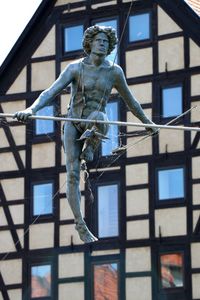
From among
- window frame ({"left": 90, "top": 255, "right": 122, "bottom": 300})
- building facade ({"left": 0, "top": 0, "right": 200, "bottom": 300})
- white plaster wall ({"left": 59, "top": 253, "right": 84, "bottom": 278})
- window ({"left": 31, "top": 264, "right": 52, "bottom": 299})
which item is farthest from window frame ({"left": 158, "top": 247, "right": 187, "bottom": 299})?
window ({"left": 31, "top": 264, "right": 52, "bottom": 299})

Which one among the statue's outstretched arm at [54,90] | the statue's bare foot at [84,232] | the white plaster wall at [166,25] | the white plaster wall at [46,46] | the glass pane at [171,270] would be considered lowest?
the statue's bare foot at [84,232]

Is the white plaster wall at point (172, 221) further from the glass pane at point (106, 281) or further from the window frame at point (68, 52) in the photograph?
the window frame at point (68, 52)

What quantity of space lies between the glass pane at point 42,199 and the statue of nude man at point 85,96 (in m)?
22.9

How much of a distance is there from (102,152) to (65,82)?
22.3 meters

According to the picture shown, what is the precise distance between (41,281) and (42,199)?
1.85 m

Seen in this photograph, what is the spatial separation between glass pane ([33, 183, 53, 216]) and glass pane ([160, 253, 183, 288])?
10.2 feet

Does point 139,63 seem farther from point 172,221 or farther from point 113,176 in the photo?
point 172,221

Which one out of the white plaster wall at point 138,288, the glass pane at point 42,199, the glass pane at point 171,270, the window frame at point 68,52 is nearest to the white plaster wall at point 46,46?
the window frame at point 68,52

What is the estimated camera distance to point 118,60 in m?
37.5

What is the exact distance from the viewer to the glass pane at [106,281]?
120ft

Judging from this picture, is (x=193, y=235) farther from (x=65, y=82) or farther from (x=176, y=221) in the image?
(x=65, y=82)

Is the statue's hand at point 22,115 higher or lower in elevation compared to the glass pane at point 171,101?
lower

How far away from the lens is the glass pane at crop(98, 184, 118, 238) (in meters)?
36.9

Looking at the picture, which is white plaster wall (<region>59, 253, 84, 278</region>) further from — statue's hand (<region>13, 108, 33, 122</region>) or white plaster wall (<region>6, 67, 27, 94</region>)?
statue's hand (<region>13, 108, 33, 122</region>)
